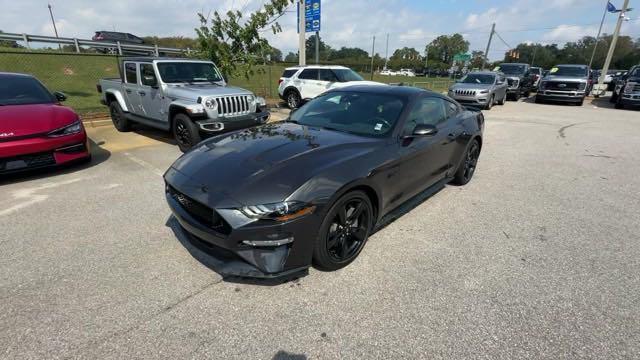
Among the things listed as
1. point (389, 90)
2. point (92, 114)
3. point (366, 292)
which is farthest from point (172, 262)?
point (92, 114)

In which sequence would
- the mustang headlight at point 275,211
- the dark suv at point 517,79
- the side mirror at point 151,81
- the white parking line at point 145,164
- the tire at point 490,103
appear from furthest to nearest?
the dark suv at point 517,79 → the tire at point 490,103 → the side mirror at point 151,81 → the white parking line at point 145,164 → the mustang headlight at point 275,211

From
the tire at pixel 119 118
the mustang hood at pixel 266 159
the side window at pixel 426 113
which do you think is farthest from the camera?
the tire at pixel 119 118

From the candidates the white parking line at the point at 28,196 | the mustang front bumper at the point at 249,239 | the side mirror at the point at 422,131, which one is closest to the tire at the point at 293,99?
the white parking line at the point at 28,196

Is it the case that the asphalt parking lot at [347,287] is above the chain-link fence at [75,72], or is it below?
below

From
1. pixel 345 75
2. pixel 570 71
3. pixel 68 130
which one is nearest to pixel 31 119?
pixel 68 130

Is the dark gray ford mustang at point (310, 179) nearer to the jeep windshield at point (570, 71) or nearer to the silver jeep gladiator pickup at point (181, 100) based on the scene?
the silver jeep gladiator pickup at point (181, 100)

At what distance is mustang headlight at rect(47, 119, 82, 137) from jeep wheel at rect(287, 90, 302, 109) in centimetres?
811

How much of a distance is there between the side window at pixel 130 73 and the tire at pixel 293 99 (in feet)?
20.0

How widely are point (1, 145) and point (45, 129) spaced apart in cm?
53

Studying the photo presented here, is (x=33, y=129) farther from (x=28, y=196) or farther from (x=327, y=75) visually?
(x=327, y=75)

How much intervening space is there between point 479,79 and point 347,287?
15.3 m

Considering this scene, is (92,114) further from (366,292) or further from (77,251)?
(366,292)

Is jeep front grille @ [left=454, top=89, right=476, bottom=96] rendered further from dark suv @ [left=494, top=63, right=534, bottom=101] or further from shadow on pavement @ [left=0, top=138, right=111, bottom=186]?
shadow on pavement @ [left=0, top=138, right=111, bottom=186]

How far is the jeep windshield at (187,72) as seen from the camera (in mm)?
6684
